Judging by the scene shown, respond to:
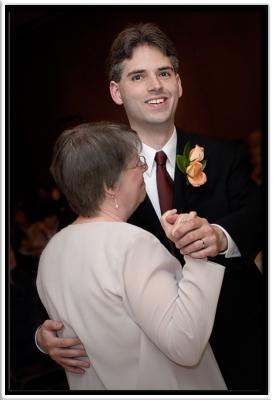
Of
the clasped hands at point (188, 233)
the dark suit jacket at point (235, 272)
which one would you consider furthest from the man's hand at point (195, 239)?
the dark suit jacket at point (235, 272)

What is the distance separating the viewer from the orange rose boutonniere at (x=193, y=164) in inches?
73.6

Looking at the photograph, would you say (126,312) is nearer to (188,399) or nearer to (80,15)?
(188,399)

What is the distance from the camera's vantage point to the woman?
147 centimetres

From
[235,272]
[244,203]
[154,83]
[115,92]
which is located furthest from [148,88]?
[235,272]

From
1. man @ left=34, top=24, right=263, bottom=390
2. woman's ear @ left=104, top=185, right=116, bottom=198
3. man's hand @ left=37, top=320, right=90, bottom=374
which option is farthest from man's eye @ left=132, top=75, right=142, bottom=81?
man's hand @ left=37, top=320, right=90, bottom=374

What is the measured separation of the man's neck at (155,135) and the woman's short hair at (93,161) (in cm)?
29

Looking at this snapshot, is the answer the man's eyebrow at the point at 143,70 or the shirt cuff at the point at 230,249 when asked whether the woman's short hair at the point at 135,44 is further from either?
the shirt cuff at the point at 230,249

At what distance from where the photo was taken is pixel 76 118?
6.48ft

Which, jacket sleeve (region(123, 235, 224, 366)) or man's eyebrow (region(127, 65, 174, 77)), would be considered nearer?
jacket sleeve (region(123, 235, 224, 366))

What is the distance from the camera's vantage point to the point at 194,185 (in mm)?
1877

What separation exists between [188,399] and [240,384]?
0.80 ft

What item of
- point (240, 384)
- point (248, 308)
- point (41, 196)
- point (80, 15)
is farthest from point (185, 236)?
point (80, 15)

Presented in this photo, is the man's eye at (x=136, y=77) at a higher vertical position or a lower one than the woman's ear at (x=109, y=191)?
higher

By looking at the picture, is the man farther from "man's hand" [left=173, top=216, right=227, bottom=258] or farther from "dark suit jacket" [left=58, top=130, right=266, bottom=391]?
"man's hand" [left=173, top=216, right=227, bottom=258]
